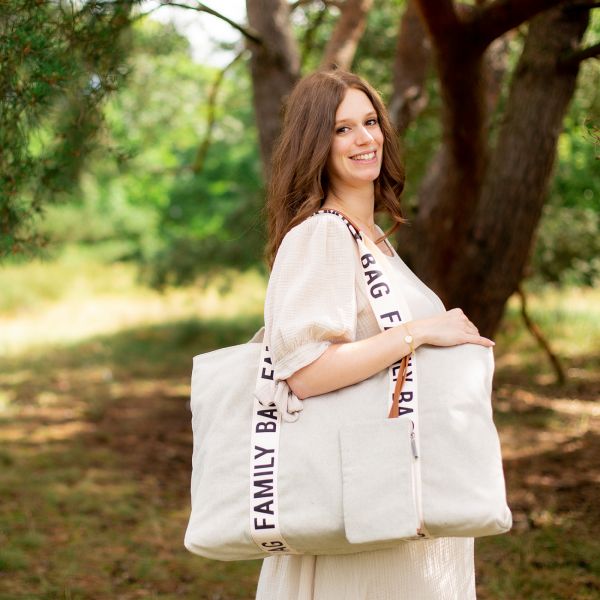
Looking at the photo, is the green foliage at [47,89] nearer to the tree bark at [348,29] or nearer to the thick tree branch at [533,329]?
the tree bark at [348,29]

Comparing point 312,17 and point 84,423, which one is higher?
point 312,17

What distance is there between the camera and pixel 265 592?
6.75 feet

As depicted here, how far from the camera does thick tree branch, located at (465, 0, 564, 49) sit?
3191mm

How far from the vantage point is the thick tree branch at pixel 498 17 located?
3191mm

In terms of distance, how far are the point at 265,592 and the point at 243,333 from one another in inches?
332

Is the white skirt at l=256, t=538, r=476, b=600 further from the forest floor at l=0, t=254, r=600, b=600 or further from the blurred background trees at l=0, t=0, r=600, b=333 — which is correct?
the forest floor at l=0, t=254, r=600, b=600

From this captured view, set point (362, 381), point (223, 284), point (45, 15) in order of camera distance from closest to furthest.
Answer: point (362, 381), point (45, 15), point (223, 284)

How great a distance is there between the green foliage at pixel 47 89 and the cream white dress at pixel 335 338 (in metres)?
1.13

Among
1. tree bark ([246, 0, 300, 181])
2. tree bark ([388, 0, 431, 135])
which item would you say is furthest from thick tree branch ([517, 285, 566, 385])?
tree bark ([246, 0, 300, 181])

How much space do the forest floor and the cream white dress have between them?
5.48 feet

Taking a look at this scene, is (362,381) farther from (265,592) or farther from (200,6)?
(200,6)

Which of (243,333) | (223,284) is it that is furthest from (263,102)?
(243,333)

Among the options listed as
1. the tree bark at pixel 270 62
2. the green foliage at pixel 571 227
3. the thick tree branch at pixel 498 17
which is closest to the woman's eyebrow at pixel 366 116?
the thick tree branch at pixel 498 17

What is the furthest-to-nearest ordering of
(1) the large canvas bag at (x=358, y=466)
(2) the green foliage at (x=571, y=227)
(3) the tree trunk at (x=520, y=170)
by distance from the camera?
1. (2) the green foliage at (x=571, y=227)
2. (3) the tree trunk at (x=520, y=170)
3. (1) the large canvas bag at (x=358, y=466)
